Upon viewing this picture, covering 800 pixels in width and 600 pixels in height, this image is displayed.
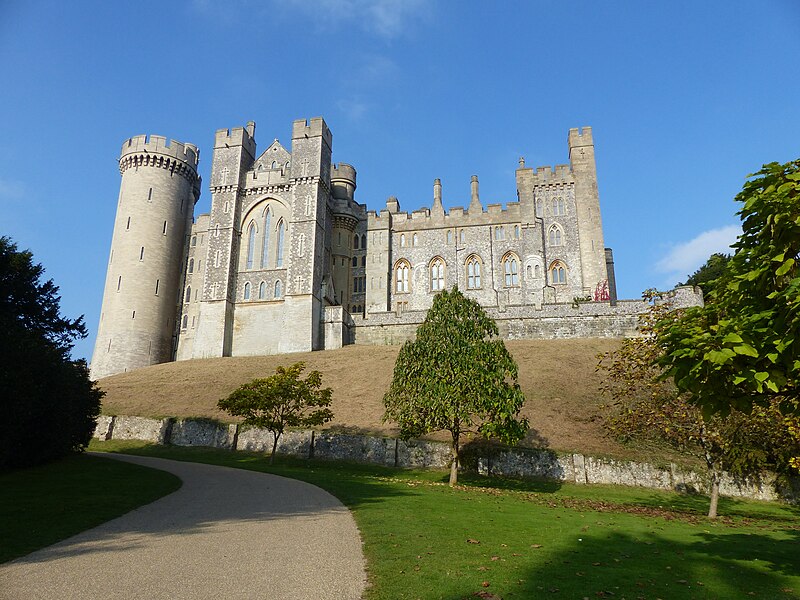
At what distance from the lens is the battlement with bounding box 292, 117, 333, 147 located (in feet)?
182

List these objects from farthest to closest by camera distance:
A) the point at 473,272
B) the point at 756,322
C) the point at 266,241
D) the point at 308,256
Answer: the point at 473,272 → the point at 266,241 → the point at 308,256 → the point at 756,322

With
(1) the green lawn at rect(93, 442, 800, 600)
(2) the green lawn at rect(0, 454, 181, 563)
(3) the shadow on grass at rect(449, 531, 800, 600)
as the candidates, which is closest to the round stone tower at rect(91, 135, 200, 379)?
(2) the green lawn at rect(0, 454, 181, 563)

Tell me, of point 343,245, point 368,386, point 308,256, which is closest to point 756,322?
point 368,386

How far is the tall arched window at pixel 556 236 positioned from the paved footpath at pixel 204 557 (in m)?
49.4

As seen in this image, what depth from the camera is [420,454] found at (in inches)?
954

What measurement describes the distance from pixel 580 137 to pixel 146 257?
161 ft

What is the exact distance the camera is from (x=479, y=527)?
11.2 meters

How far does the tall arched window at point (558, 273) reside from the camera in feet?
185

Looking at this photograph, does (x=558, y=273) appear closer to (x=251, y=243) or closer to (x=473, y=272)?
(x=473, y=272)

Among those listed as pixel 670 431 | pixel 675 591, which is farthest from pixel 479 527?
pixel 670 431

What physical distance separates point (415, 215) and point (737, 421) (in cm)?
5001

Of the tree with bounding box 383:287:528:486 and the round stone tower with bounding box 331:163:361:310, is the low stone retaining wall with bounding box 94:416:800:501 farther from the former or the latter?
the round stone tower with bounding box 331:163:361:310

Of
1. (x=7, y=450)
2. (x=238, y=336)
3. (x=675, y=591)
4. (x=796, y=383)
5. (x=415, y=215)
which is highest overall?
(x=415, y=215)

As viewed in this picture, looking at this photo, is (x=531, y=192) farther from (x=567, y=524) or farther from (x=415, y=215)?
(x=567, y=524)
